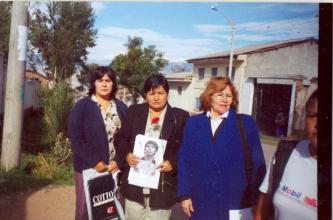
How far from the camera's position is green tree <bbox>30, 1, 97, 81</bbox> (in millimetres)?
1992

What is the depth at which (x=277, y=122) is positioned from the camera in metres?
1.88

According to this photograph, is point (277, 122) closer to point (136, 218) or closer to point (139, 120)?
point (139, 120)

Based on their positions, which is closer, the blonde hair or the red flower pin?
the blonde hair

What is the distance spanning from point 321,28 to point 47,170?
7.10 ft

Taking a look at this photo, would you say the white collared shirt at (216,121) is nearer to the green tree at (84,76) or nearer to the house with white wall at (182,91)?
the house with white wall at (182,91)

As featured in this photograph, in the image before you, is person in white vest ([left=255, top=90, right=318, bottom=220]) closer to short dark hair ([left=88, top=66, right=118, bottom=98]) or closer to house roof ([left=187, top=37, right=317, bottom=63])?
house roof ([left=187, top=37, right=317, bottom=63])

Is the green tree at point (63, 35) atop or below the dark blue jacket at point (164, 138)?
atop

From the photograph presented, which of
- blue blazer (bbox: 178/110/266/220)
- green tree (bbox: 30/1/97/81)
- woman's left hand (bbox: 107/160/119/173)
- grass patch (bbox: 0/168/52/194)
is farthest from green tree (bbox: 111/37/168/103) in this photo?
grass patch (bbox: 0/168/52/194)

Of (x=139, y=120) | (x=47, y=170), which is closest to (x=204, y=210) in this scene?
(x=139, y=120)

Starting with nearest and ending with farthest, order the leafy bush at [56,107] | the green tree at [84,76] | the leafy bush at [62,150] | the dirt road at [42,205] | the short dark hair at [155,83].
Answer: the short dark hair at [155,83], the green tree at [84,76], the leafy bush at [56,107], the dirt road at [42,205], the leafy bush at [62,150]

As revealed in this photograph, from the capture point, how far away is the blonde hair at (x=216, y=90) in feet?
A: 4.92

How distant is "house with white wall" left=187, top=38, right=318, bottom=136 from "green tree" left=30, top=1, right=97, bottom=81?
0.73 m

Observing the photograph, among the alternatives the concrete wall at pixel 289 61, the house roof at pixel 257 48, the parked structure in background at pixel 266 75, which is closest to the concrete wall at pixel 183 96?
the parked structure in background at pixel 266 75

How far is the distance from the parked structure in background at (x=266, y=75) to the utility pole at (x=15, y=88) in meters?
1.11
